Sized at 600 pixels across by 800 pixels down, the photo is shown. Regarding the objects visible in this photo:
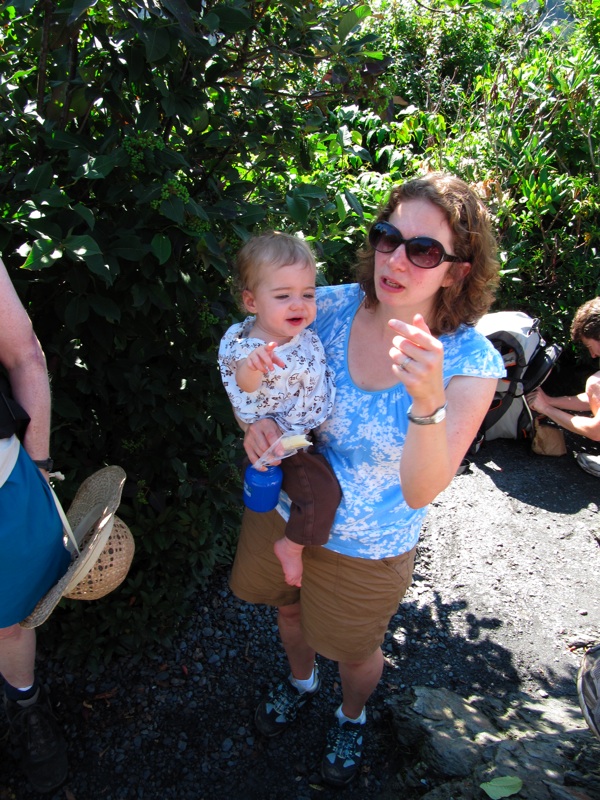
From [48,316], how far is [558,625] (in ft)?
9.47

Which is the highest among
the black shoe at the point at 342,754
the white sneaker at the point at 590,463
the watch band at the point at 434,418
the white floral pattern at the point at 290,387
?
the watch band at the point at 434,418

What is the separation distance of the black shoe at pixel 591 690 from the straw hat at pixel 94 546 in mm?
1433

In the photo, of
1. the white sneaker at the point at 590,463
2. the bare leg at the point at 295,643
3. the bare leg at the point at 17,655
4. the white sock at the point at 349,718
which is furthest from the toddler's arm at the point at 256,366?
the white sneaker at the point at 590,463

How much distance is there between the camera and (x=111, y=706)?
261 centimetres

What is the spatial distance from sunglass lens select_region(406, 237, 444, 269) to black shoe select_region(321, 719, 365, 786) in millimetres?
1768

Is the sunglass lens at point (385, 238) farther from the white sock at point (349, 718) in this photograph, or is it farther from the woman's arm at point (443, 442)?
the white sock at point (349, 718)

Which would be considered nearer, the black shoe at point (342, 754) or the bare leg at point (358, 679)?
the bare leg at point (358, 679)

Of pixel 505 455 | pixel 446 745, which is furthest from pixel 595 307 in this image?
pixel 446 745

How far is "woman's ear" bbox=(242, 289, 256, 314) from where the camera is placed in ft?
6.48

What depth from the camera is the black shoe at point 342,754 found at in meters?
2.37

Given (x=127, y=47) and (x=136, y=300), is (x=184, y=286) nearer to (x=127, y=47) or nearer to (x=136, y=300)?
(x=136, y=300)

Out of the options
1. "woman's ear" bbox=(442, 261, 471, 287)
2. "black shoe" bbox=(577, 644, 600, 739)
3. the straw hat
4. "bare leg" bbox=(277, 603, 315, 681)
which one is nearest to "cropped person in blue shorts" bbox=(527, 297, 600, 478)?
"black shoe" bbox=(577, 644, 600, 739)

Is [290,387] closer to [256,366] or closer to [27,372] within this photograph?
[256,366]

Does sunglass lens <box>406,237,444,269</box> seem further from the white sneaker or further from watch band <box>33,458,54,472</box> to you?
the white sneaker
